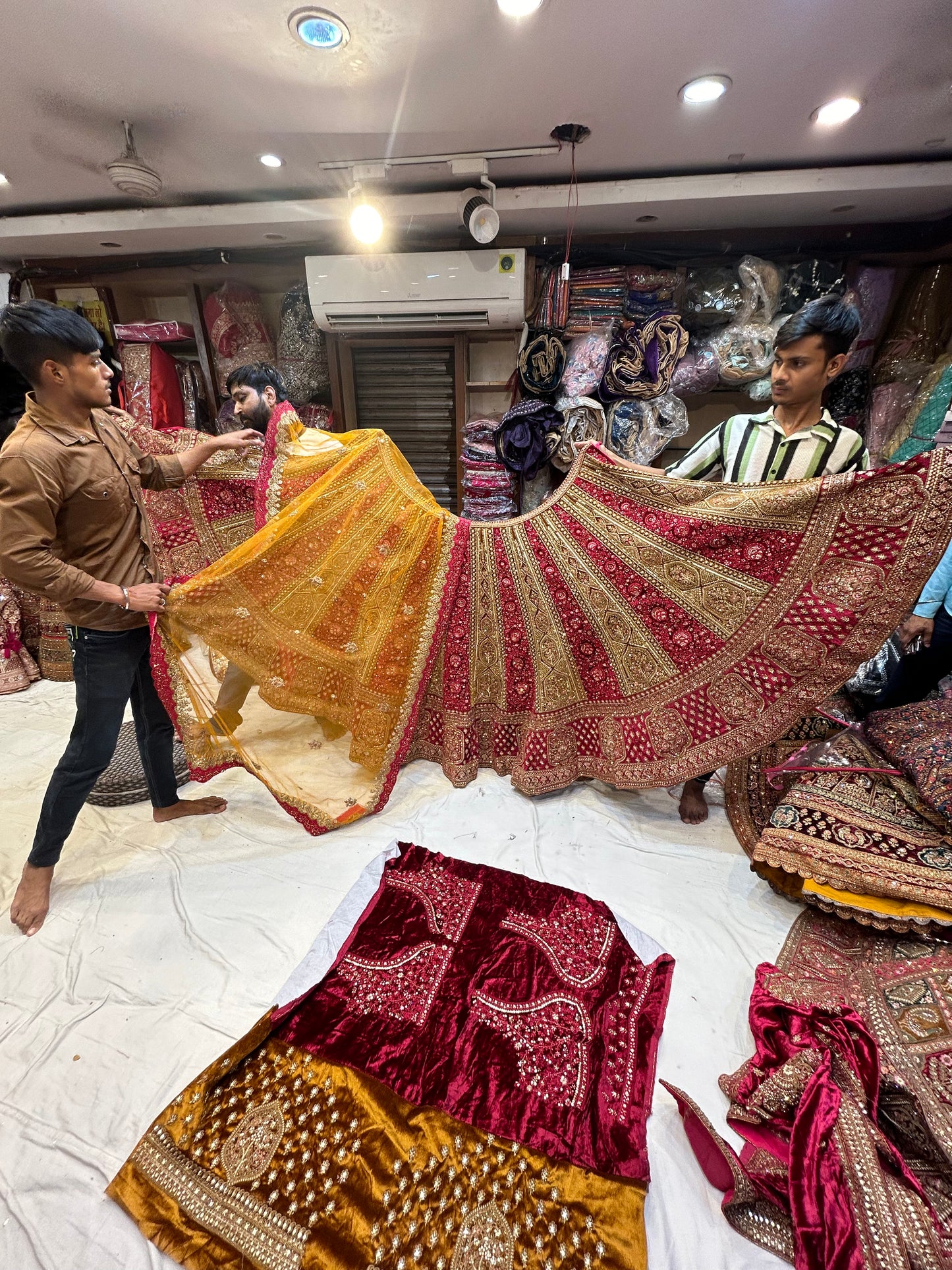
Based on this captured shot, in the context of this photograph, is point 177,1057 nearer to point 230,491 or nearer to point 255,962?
point 255,962

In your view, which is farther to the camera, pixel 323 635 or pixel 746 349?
pixel 746 349

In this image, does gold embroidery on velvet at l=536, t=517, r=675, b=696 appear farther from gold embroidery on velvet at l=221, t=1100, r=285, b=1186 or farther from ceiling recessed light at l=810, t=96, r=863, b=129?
ceiling recessed light at l=810, t=96, r=863, b=129

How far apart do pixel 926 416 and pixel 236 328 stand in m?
3.92

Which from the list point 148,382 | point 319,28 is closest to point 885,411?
point 319,28

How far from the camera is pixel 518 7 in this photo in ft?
4.68

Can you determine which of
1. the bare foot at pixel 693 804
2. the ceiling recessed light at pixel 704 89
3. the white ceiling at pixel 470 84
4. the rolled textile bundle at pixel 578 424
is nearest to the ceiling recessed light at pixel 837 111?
the white ceiling at pixel 470 84

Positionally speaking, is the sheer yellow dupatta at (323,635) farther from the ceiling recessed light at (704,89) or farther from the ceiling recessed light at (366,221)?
the ceiling recessed light at (704,89)

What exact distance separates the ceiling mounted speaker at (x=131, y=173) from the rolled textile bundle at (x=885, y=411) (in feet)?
11.9

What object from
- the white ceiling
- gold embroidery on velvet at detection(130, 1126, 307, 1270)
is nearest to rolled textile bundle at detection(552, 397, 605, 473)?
the white ceiling

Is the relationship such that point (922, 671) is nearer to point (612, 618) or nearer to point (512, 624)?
point (612, 618)

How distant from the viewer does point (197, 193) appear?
8.61ft

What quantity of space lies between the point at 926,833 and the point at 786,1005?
0.63m

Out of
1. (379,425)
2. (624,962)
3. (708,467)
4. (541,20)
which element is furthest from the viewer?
(379,425)

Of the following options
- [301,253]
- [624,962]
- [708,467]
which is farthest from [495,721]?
[301,253]
